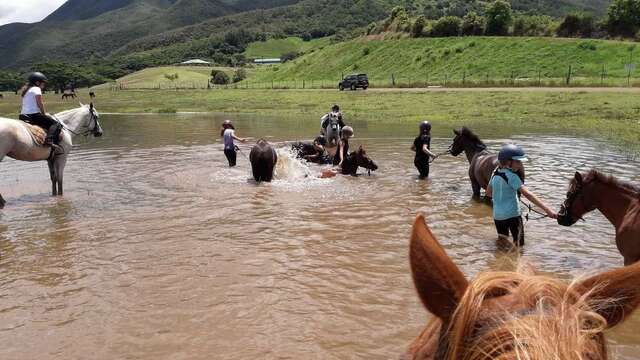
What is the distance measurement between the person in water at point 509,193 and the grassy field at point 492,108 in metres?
10.7

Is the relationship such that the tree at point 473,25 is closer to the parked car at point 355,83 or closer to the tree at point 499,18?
the tree at point 499,18

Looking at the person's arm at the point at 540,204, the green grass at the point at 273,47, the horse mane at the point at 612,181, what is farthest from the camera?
the green grass at the point at 273,47

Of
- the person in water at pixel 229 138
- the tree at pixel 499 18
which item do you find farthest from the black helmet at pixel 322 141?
the tree at pixel 499 18

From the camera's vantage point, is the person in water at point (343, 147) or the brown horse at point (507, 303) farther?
the person in water at point (343, 147)

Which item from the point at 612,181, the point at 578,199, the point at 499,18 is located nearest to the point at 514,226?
the point at 578,199

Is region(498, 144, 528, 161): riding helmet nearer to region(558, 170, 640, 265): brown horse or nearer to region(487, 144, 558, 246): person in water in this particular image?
region(487, 144, 558, 246): person in water

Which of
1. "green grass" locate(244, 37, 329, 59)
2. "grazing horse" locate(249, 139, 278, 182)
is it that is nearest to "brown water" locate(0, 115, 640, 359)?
"grazing horse" locate(249, 139, 278, 182)

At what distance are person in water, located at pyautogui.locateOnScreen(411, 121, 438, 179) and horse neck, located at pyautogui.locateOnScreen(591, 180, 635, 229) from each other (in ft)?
18.3

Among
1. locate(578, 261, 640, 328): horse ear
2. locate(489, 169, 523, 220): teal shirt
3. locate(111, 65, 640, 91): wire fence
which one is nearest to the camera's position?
locate(578, 261, 640, 328): horse ear

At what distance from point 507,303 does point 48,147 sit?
1261 cm

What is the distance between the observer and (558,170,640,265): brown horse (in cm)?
593

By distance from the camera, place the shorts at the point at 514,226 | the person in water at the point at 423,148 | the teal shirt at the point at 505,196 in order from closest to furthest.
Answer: the teal shirt at the point at 505,196
the shorts at the point at 514,226
the person in water at the point at 423,148

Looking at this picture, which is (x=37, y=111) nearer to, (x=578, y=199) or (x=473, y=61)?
(x=578, y=199)

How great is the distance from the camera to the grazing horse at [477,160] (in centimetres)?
998
